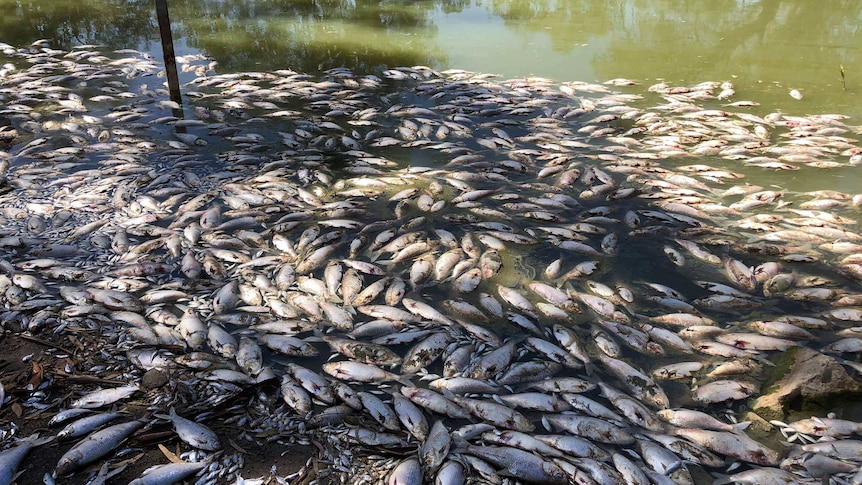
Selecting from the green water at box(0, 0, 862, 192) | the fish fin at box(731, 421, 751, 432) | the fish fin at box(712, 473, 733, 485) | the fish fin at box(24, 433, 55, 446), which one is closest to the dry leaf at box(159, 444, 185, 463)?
the fish fin at box(24, 433, 55, 446)

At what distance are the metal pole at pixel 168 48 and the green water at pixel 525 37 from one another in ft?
5.98

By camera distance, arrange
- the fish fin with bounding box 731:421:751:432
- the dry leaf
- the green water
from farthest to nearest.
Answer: the green water → the fish fin with bounding box 731:421:751:432 → the dry leaf

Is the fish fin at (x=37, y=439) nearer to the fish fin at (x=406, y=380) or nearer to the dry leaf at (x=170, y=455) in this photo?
the dry leaf at (x=170, y=455)

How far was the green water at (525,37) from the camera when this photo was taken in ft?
30.8

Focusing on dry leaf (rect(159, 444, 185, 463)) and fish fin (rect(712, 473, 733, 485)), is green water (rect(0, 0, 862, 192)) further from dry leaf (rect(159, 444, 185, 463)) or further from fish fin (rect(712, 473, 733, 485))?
dry leaf (rect(159, 444, 185, 463))

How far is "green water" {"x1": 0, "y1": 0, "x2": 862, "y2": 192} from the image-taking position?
9.38 meters

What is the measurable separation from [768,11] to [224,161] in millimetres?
13449

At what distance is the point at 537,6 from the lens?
14.6 meters

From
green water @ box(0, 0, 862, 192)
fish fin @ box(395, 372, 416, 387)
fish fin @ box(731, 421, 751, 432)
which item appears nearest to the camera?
fish fin @ box(731, 421, 751, 432)

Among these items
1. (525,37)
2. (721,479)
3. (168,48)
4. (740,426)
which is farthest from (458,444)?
(525,37)

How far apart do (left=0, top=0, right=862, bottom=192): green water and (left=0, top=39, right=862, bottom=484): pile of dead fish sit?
7.07 feet

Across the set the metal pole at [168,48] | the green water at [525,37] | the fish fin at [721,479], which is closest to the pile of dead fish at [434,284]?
the fish fin at [721,479]

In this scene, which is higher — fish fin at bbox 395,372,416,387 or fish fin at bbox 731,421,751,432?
fish fin at bbox 395,372,416,387

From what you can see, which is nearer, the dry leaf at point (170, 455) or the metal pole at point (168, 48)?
the dry leaf at point (170, 455)
